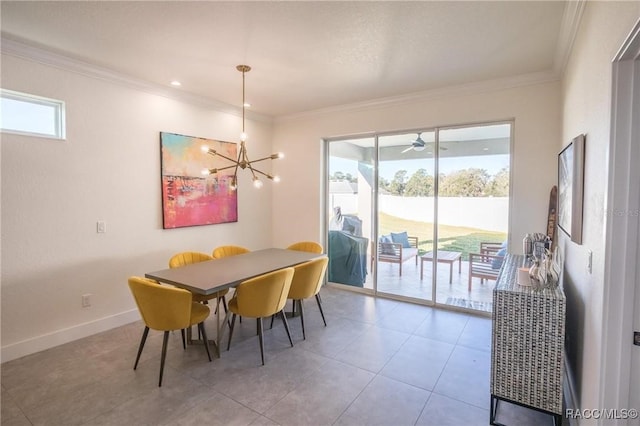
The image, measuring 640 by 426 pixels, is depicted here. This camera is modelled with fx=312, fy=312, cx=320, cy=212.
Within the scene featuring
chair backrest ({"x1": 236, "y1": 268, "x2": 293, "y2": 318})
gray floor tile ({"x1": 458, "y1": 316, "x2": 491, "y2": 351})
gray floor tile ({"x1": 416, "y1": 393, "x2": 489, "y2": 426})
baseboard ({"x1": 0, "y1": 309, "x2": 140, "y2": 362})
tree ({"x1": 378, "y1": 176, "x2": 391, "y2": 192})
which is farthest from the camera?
tree ({"x1": 378, "y1": 176, "x2": 391, "y2": 192})

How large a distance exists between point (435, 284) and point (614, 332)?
289 cm

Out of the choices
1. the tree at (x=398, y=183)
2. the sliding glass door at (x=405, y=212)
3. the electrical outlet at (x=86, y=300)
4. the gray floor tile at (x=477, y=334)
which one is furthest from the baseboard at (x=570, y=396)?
the electrical outlet at (x=86, y=300)

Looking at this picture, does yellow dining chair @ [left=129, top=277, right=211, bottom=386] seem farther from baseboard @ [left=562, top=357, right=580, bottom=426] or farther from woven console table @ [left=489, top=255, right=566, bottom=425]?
baseboard @ [left=562, top=357, right=580, bottom=426]

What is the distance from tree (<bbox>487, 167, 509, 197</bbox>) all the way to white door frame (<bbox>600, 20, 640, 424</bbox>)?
254cm

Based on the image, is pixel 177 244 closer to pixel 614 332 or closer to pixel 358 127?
pixel 358 127

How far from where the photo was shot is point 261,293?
107 inches

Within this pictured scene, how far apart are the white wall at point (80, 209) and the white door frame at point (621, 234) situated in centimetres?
414

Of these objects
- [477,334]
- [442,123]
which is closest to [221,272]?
[477,334]

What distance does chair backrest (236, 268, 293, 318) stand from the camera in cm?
268

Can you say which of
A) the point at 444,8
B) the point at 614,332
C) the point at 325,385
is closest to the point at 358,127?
the point at 444,8

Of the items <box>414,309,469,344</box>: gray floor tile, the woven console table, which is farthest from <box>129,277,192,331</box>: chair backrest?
<box>414,309,469,344</box>: gray floor tile

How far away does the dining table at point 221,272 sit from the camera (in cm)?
258

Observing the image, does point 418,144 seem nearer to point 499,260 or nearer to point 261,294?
point 499,260

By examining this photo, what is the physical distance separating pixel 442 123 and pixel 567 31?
163 centimetres
